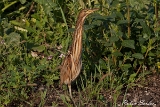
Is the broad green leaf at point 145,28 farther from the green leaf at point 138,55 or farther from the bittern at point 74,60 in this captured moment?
the bittern at point 74,60

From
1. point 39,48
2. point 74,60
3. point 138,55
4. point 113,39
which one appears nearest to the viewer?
point 74,60

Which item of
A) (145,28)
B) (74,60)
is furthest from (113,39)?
(74,60)

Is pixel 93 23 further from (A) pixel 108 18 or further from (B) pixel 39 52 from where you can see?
(B) pixel 39 52

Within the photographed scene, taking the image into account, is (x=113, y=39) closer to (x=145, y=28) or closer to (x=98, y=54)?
(x=145, y=28)

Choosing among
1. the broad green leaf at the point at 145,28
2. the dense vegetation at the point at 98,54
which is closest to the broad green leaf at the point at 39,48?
the dense vegetation at the point at 98,54

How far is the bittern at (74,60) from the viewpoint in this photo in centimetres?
429

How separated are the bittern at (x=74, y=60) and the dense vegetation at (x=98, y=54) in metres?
0.16

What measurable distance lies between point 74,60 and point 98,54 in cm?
71

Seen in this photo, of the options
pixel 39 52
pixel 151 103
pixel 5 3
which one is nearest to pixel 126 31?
pixel 151 103

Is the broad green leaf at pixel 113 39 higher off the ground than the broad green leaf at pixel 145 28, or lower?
lower

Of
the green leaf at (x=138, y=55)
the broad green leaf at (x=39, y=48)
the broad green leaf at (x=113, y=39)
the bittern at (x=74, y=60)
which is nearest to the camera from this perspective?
the bittern at (x=74, y=60)

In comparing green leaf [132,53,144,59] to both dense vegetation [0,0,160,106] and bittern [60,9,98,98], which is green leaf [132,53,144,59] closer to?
dense vegetation [0,0,160,106]

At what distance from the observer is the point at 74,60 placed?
4.41 meters

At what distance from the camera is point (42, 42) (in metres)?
5.71
